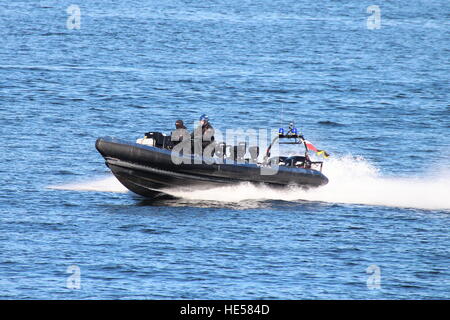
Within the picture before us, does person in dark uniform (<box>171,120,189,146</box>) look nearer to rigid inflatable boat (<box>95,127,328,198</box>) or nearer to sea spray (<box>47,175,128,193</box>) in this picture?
rigid inflatable boat (<box>95,127,328,198</box>)

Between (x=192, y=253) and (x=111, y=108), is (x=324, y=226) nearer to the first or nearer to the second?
(x=192, y=253)

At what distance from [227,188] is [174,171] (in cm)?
152

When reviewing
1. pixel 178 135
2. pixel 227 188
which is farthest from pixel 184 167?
pixel 227 188

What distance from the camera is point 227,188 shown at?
23359mm

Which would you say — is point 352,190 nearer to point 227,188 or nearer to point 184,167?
point 227,188

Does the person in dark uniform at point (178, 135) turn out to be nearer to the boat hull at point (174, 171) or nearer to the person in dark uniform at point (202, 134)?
the person in dark uniform at point (202, 134)

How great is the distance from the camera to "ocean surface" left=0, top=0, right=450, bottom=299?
17.8 meters

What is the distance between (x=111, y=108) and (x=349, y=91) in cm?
1324

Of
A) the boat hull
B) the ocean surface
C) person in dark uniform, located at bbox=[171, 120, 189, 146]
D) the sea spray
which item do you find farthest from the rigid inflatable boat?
the sea spray

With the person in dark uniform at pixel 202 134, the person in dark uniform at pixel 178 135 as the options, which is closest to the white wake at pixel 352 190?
the person in dark uniform at pixel 202 134

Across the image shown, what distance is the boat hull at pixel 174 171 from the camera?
72.8 feet

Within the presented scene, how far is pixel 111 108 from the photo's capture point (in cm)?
3853

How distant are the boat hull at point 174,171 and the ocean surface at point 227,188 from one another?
381mm

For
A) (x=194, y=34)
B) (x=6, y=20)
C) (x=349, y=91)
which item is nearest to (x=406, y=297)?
(x=349, y=91)
